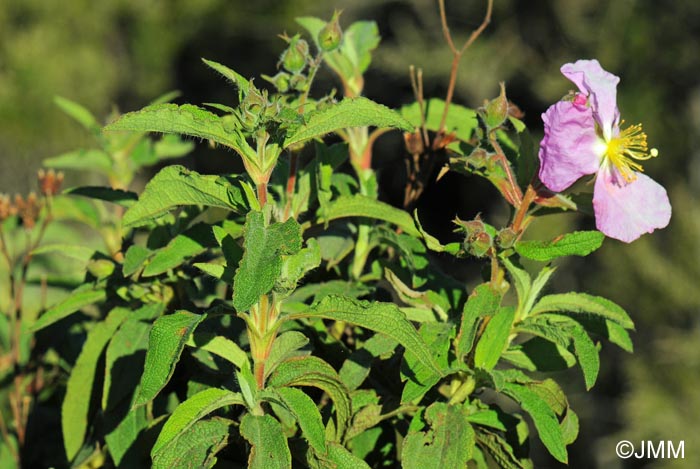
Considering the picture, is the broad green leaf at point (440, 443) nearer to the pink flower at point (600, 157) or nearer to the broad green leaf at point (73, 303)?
the pink flower at point (600, 157)

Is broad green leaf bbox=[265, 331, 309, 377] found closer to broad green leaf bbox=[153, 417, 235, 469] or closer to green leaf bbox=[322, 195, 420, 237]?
broad green leaf bbox=[153, 417, 235, 469]

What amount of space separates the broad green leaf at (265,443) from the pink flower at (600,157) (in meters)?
0.48

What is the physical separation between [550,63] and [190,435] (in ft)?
29.3

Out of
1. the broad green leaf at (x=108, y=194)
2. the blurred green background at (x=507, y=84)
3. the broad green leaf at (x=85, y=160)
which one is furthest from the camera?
the blurred green background at (x=507, y=84)

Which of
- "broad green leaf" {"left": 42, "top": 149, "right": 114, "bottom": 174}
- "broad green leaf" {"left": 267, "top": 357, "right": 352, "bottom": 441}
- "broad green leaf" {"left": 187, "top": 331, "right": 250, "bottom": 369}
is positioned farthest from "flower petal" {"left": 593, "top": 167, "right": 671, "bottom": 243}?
"broad green leaf" {"left": 42, "top": 149, "right": 114, "bottom": 174}

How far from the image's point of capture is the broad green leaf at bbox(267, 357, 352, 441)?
1.07 metres

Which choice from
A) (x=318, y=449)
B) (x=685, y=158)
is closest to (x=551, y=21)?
(x=685, y=158)

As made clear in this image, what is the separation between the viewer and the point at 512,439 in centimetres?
124

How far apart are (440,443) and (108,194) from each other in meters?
0.66

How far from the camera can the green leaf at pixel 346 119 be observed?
1.00 m

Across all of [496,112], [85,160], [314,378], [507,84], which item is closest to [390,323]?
[314,378]

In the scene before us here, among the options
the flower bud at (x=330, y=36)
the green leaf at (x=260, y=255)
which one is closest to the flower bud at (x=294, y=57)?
the flower bud at (x=330, y=36)

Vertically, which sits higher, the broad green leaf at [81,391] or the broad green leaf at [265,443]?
the broad green leaf at [81,391]

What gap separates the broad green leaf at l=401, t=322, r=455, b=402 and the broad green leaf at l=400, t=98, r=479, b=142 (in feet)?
1.26
